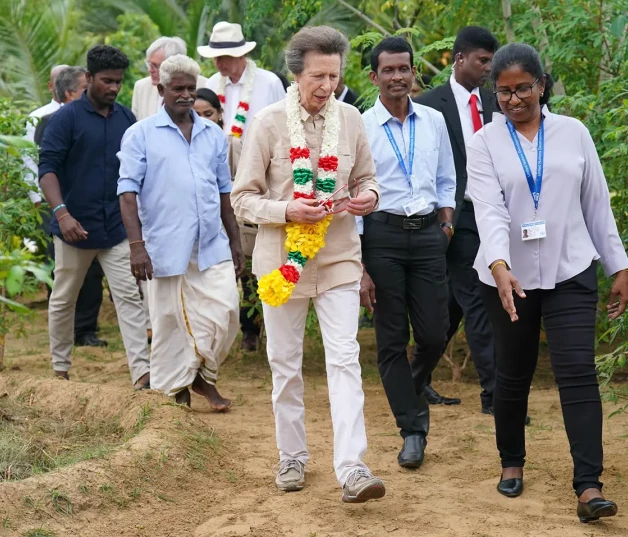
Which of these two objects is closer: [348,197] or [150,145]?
[348,197]

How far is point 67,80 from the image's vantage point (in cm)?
1052

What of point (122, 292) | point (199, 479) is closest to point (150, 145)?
point (122, 292)

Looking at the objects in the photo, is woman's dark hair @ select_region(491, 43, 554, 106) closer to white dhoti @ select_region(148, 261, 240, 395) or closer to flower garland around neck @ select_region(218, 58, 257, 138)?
white dhoti @ select_region(148, 261, 240, 395)

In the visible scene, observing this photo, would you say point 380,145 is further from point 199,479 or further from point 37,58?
point 37,58

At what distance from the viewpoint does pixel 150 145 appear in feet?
25.9

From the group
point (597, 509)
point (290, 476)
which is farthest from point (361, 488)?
point (597, 509)

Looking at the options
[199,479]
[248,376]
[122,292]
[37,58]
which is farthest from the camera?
[37,58]

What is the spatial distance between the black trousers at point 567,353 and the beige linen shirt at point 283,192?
759 millimetres

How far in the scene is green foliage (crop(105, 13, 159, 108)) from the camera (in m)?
16.7

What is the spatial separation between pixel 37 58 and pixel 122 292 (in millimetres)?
11812

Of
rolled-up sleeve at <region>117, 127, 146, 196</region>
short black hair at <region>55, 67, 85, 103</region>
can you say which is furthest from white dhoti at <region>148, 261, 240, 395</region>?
short black hair at <region>55, 67, 85, 103</region>

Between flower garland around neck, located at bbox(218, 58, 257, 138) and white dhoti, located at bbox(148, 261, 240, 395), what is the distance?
6.59ft

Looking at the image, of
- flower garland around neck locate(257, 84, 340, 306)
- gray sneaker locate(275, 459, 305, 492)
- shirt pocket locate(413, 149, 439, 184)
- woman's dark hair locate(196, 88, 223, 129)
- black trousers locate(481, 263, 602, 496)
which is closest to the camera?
black trousers locate(481, 263, 602, 496)

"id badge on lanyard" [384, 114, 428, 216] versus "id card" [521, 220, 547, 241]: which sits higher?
"id badge on lanyard" [384, 114, 428, 216]
